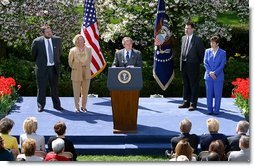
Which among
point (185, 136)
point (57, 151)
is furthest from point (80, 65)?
point (57, 151)

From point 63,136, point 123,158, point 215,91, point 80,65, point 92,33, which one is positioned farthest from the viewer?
point 92,33

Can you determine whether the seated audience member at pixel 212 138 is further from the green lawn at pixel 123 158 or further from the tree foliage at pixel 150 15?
the tree foliage at pixel 150 15

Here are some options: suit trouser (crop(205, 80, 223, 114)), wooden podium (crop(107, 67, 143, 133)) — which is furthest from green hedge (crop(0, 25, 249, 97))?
wooden podium (crop(107, 67, 143, 133))

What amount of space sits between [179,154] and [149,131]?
3.33 metres

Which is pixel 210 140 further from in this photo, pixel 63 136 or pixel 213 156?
pixel 63 136

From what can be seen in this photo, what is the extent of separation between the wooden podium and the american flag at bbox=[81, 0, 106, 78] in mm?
3828

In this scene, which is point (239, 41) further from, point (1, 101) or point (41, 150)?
point (41, 150)

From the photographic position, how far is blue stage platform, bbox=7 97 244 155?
1242 cm

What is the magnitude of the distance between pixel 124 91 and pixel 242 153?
311 centimetres

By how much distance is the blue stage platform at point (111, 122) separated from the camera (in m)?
12.4

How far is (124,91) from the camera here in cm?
1261

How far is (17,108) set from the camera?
15242 millimetres

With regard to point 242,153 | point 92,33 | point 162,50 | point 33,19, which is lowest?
point 242,153

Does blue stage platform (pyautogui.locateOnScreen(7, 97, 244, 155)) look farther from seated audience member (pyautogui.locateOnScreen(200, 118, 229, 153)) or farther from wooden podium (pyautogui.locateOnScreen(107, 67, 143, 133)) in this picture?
seated audience member (pyautogui.locateOnScreen(200, 118, 229, 153))
